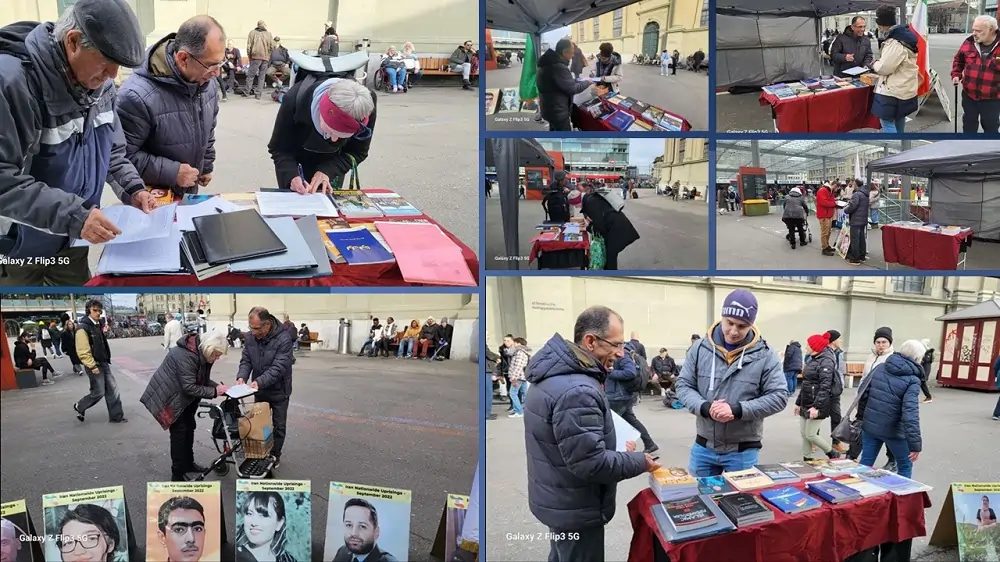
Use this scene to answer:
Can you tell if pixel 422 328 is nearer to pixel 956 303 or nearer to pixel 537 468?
pixel 537 468

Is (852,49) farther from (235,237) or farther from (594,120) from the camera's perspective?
(235,237)

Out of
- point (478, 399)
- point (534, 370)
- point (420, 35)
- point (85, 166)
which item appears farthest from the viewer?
point (478, 399)

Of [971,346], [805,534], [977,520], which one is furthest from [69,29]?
[977,520]

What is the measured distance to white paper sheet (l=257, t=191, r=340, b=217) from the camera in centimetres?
351

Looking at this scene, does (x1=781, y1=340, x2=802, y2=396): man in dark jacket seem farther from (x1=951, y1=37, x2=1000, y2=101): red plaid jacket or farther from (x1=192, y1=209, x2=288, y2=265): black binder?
(x1=192, y1=209, x2=288, y2=265): black binder

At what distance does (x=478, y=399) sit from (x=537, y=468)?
764 millimetres

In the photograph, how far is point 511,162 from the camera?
3.79 meters

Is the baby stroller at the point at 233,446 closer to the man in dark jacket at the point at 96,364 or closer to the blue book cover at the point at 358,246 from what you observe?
the man in dark jacket at the point at 96,364

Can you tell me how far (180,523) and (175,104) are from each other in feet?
6.33

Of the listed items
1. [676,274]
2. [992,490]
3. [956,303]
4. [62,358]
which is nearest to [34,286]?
[62,358]

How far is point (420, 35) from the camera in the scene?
3660 mm

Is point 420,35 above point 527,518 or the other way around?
above

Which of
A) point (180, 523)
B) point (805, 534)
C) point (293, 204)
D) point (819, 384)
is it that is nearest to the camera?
point (805, 534)

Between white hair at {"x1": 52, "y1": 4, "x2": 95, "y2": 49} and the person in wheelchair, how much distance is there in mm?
1309
